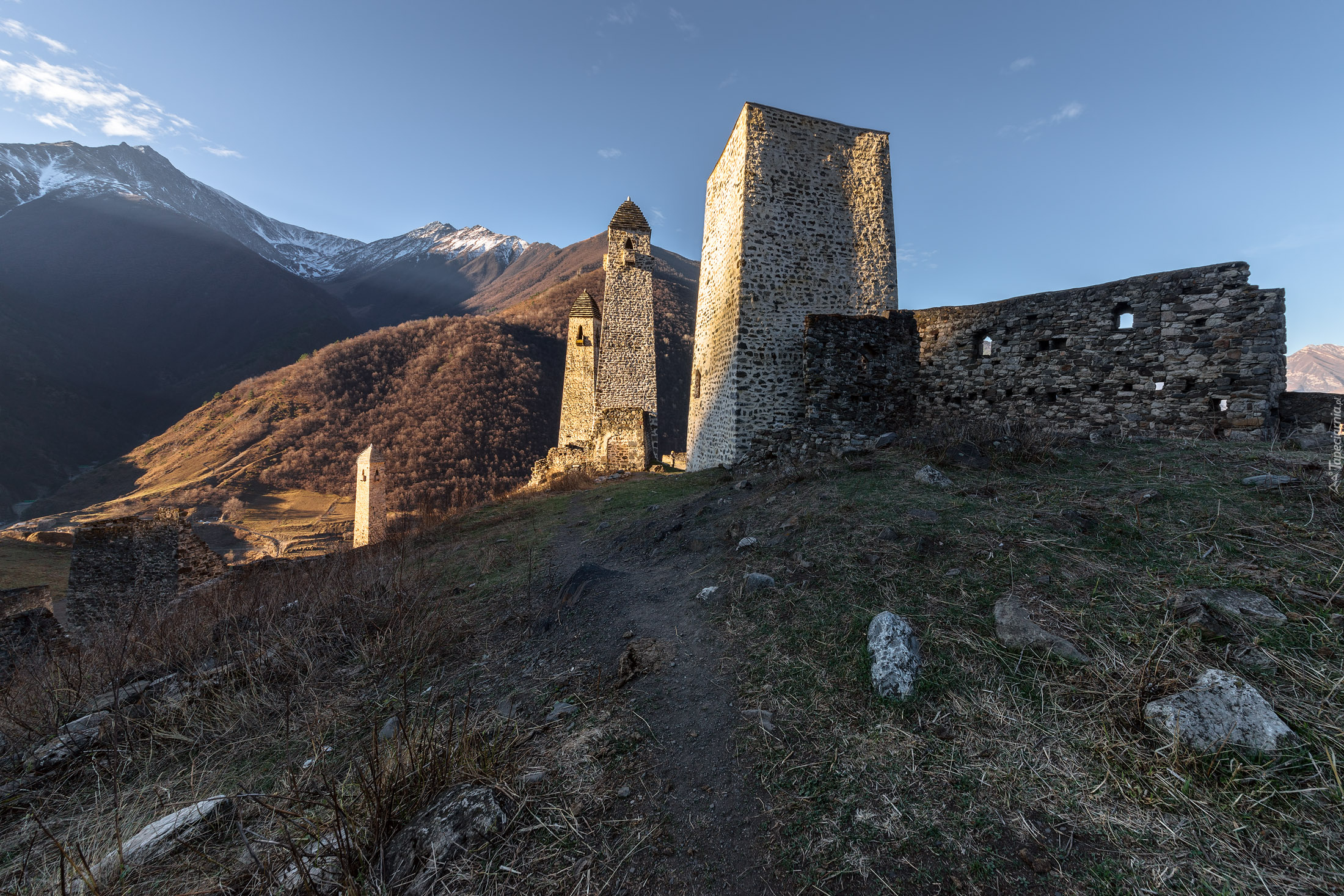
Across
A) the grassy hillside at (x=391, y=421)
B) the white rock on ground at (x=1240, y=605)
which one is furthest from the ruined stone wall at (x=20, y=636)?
the grassy hillside at (x=391, y=421)

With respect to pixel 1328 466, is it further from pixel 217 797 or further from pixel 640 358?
pixel 640 358

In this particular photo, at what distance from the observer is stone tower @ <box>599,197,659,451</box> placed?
21.2m

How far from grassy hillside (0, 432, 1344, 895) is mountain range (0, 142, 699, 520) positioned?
147 ft

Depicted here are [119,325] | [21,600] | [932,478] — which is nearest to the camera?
[932,478]

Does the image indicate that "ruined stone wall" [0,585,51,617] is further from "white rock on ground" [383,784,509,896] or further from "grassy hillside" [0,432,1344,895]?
"white rock on ground" [383,784,509,896]

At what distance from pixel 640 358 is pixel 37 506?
63.1m

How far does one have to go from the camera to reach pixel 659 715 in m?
2.46

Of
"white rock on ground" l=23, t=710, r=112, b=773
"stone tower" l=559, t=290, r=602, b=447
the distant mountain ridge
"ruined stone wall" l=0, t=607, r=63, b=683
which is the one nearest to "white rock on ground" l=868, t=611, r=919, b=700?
"white rock on ground" l=23, t=710, r=112, b=773

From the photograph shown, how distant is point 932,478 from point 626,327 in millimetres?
18260

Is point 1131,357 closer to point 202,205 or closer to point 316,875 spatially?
point 316,875

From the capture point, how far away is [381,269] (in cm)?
11538

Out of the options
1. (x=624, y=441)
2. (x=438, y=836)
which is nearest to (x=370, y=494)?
(x=624, y=441)

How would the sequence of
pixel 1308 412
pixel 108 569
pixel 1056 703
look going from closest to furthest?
pixel 1056 703 → pixel 1308 412 → pixel 108 569

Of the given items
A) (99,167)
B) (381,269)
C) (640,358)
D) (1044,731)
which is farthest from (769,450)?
(99,167)
